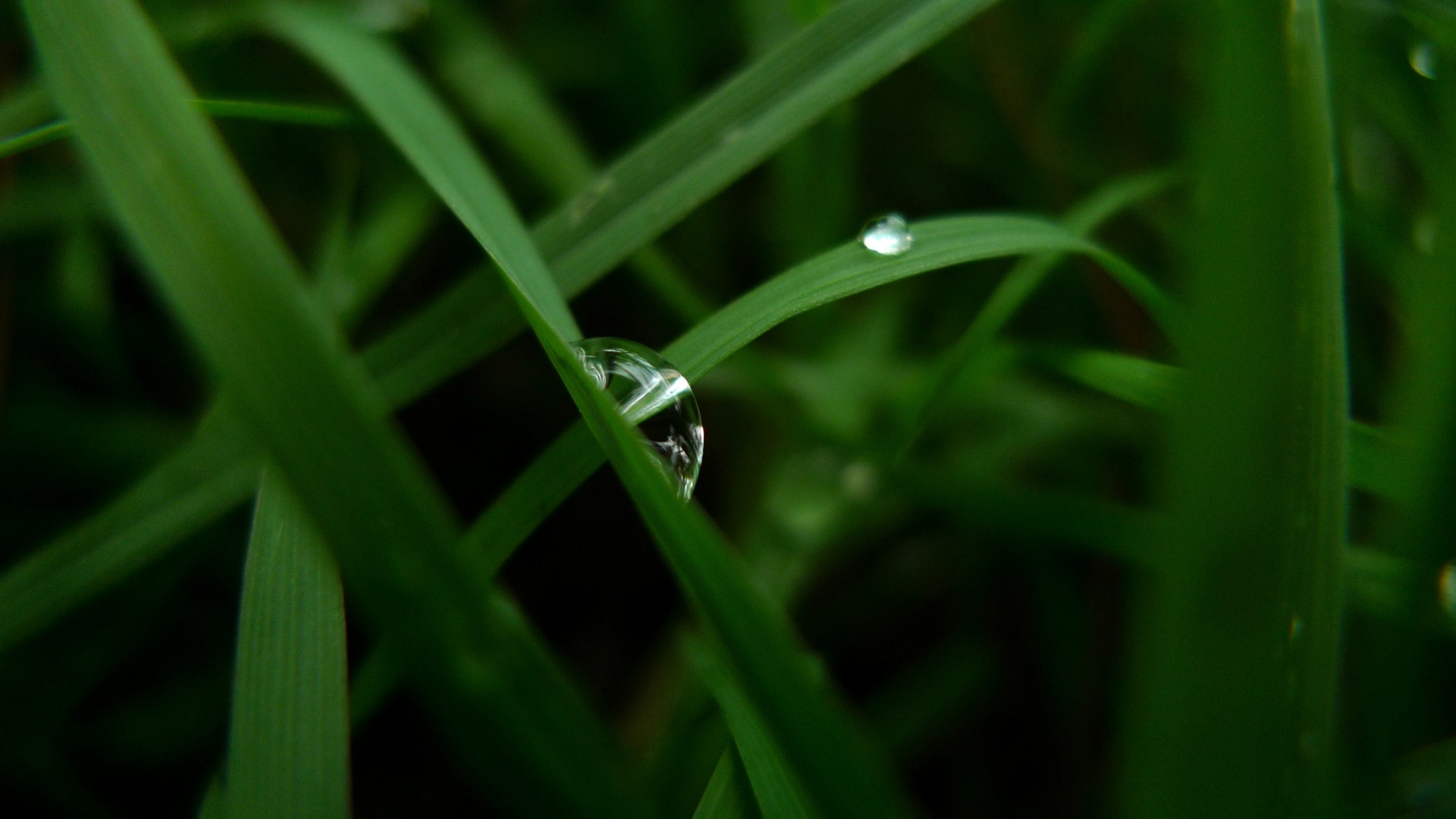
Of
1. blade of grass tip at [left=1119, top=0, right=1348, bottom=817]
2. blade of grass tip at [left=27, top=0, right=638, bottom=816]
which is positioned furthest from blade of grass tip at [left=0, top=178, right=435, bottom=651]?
blade of grass tip at [left=1119, top=0, right=1348, bottom=817]

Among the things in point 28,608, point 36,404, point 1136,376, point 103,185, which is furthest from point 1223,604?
point 36,404

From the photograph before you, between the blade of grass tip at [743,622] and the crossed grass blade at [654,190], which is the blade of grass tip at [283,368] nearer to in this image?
the blade of grass tip at [743,622]

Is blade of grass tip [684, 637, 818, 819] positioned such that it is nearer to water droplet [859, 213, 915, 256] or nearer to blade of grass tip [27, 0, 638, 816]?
blade of grass tip [27, 0, 638, 816]

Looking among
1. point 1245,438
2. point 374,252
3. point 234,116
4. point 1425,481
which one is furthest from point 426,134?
point 1425,481

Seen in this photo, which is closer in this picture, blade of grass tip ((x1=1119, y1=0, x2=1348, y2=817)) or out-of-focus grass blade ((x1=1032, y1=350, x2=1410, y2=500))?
blade of grass tip ((x1=1119, y1=0, x2=1348, y2=817))

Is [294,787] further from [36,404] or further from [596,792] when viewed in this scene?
[36,404]

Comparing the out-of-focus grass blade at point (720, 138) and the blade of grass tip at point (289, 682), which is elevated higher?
the out-of-focus grass blade at point (720, 138)

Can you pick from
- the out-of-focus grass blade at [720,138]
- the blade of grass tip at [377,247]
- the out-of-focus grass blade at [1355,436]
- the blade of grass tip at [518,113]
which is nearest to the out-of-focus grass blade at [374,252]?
the blade of grass tip at [377,247]
